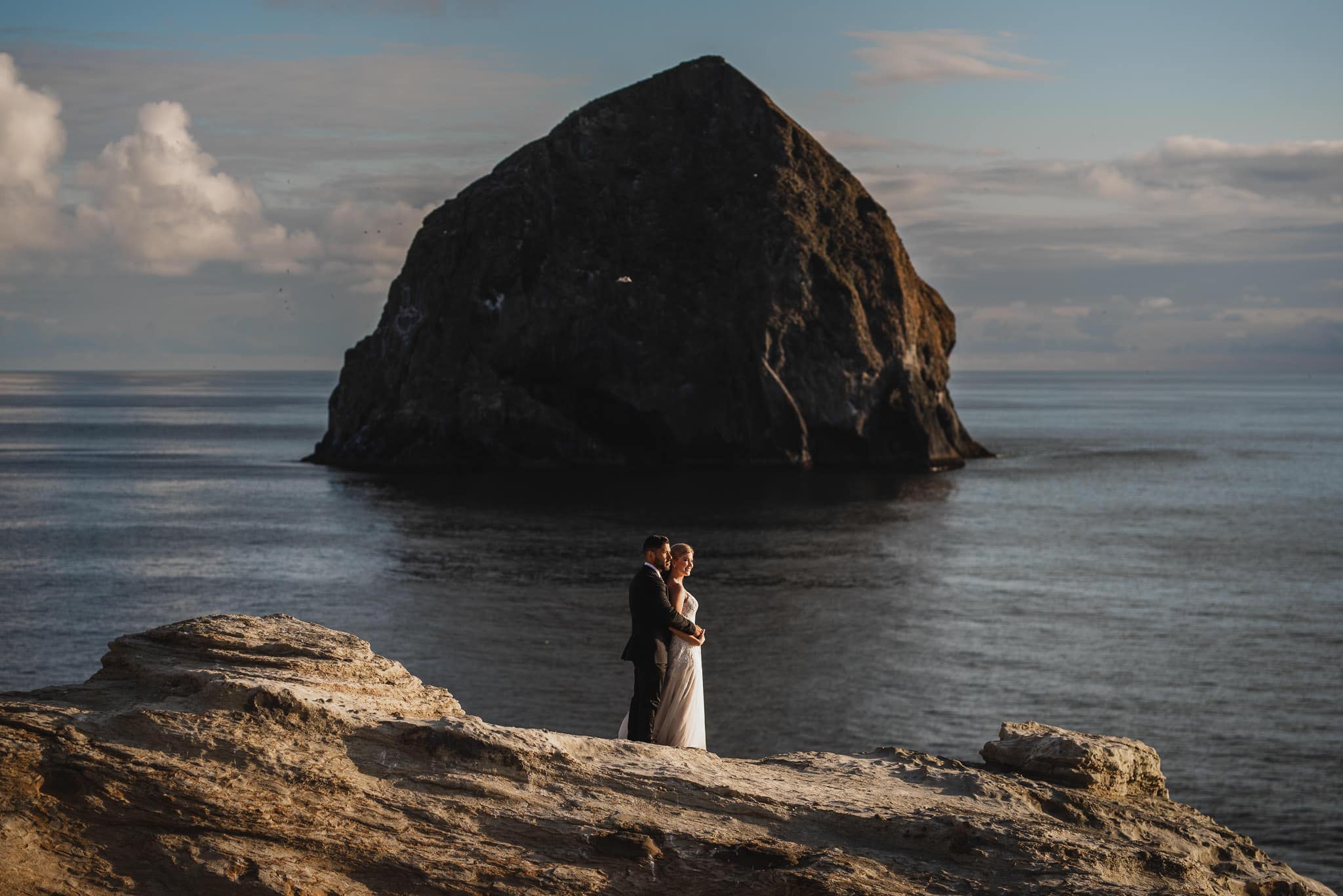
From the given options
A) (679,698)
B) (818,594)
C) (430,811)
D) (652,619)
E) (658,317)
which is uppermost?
(658,317)

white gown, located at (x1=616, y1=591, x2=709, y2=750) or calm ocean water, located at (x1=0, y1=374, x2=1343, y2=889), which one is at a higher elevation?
white gown, located at (x1=616, y1=591, x2=709, y2=750)

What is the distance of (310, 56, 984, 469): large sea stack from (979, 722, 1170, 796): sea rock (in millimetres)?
105893

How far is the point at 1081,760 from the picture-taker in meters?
12.1

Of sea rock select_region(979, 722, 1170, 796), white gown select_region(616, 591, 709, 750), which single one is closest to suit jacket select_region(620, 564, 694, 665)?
white gown select_region(616, 591, 709, 750)

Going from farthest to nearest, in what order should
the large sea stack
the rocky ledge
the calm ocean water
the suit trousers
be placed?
the large sea stack
the calm ocean water
the suit trousers
the rocky ledge

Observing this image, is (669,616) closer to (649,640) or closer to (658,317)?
(649,640)

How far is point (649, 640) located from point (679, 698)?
749 mm

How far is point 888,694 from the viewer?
4491 centimetres

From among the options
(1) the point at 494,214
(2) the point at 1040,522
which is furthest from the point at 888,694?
(1) the point at 494,214

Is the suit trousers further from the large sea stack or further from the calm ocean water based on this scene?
the large sea stack

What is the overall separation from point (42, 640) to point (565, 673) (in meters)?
21.9

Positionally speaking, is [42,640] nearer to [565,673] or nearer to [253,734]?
[565,673]

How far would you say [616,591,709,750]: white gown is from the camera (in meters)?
13.4

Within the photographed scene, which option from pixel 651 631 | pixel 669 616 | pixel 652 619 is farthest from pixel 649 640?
pixel 669 616
